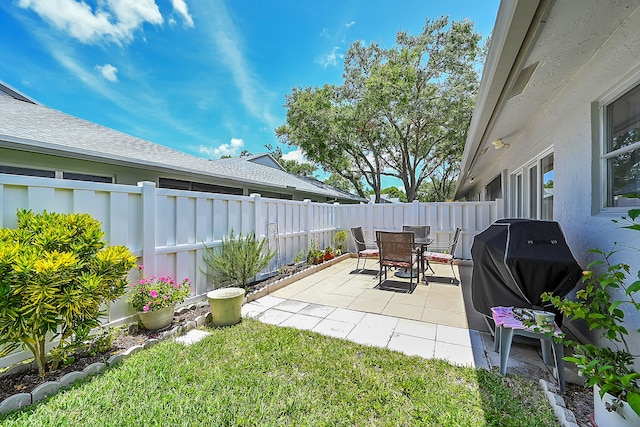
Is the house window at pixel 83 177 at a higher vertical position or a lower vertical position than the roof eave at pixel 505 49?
lower

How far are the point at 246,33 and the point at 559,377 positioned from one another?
36.3 ft

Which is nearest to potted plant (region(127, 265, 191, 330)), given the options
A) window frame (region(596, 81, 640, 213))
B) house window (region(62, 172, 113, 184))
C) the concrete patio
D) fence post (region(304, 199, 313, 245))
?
the concrete patio

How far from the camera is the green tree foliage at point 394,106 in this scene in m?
13.4

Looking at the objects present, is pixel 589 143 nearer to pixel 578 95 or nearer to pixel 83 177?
pixel 578 95

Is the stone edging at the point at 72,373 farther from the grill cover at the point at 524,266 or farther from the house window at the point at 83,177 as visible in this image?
the house window at the point at 83,177

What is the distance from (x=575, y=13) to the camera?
1.78 meters

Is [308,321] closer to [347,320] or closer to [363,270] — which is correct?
[347,320]

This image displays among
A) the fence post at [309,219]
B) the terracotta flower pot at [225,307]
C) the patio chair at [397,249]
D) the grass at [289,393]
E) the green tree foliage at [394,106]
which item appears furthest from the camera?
the green tree foliage at [394,106]

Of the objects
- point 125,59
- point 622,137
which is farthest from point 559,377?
point 125,59

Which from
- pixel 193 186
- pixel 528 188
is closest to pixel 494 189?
pixel 528 188

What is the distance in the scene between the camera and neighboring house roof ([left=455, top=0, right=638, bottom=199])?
1729mm

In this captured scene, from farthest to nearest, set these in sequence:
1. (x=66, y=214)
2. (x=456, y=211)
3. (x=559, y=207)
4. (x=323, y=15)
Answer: (x=323, y=15) → (x=456, y=211) → (x=559, y=207) → (x=66, y=214)

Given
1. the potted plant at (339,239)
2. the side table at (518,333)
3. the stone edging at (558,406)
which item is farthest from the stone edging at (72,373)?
the potted plant at (339,239)

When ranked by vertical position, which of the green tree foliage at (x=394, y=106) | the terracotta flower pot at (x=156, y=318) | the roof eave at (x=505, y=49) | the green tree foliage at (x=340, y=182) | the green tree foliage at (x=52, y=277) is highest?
the green tree foliage at (x=394, y=106)
